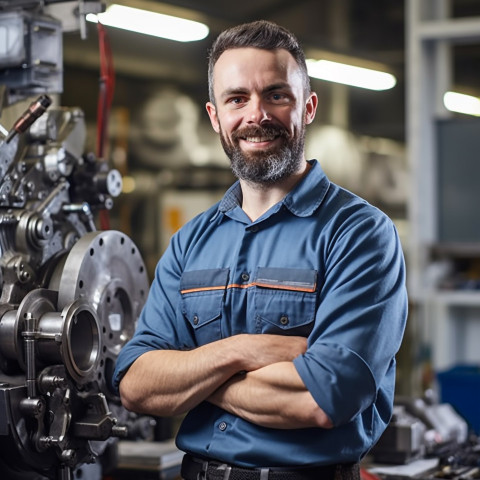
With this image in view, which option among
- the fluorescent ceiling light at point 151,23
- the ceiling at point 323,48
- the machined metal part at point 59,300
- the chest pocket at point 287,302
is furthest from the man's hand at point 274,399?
the ceiling at point 323,48

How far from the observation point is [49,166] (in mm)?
2123

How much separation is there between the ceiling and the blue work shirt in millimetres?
3988

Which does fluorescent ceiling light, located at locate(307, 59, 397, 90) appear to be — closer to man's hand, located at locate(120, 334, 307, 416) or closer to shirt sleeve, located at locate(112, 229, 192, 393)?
shirt sleeve, located at locate(112, 229, 192, 393)

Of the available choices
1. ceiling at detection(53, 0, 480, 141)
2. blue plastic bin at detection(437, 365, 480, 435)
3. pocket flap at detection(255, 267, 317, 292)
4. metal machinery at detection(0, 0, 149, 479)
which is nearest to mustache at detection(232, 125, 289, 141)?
pocket flap at detection(255, 267, 317, 292)

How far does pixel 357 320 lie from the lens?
157 centimetres

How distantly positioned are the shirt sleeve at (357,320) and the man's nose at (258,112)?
0.24 meters

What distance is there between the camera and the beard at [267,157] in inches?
67.7

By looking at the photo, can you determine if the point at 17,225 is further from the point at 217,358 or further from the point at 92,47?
the point at 92,47

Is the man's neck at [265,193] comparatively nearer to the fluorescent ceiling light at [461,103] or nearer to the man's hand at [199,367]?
the man's hand at [199,367]

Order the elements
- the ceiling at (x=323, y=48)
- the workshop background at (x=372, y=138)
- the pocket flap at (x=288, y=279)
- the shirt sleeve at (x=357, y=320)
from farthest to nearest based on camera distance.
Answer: the ceiling at (x=323, y=48)
the workshop background at (x=372, y=138)
the pocket flap at (x=288, y=279)
the shirt sleeve at (x=357, y=320)

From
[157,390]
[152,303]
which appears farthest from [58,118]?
[157,390]

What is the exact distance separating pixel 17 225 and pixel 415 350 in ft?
9.26

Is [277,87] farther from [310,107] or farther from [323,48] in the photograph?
[323,48]

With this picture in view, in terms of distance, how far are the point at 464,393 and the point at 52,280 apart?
168 centimetres
